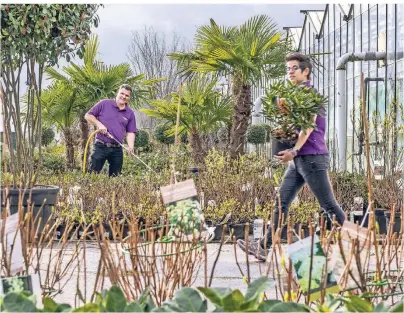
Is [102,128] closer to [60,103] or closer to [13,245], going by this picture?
[13,245]

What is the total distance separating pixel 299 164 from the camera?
192 inches

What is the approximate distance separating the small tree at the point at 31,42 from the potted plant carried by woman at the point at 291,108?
1684 millimetres

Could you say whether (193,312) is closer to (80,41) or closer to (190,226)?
(190,226)

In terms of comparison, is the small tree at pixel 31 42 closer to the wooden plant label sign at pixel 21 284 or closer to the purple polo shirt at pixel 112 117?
the purple polo shirt at pixel 112 117

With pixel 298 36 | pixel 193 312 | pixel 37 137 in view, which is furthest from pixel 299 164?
pixel 298 36

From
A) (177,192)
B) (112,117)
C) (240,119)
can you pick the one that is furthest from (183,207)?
(240,119)

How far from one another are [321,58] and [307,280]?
1618 centimetres

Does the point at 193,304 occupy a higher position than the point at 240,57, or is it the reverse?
the point at 240,57

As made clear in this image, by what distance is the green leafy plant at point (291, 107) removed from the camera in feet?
15.2

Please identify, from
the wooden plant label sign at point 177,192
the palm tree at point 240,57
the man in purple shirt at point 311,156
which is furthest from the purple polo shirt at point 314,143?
the palm tree at point 240,57

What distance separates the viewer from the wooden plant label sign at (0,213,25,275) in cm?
192

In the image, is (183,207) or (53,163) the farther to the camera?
(53,163)

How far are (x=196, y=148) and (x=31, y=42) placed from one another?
7012 millimetres

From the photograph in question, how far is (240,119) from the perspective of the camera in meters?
10.3
